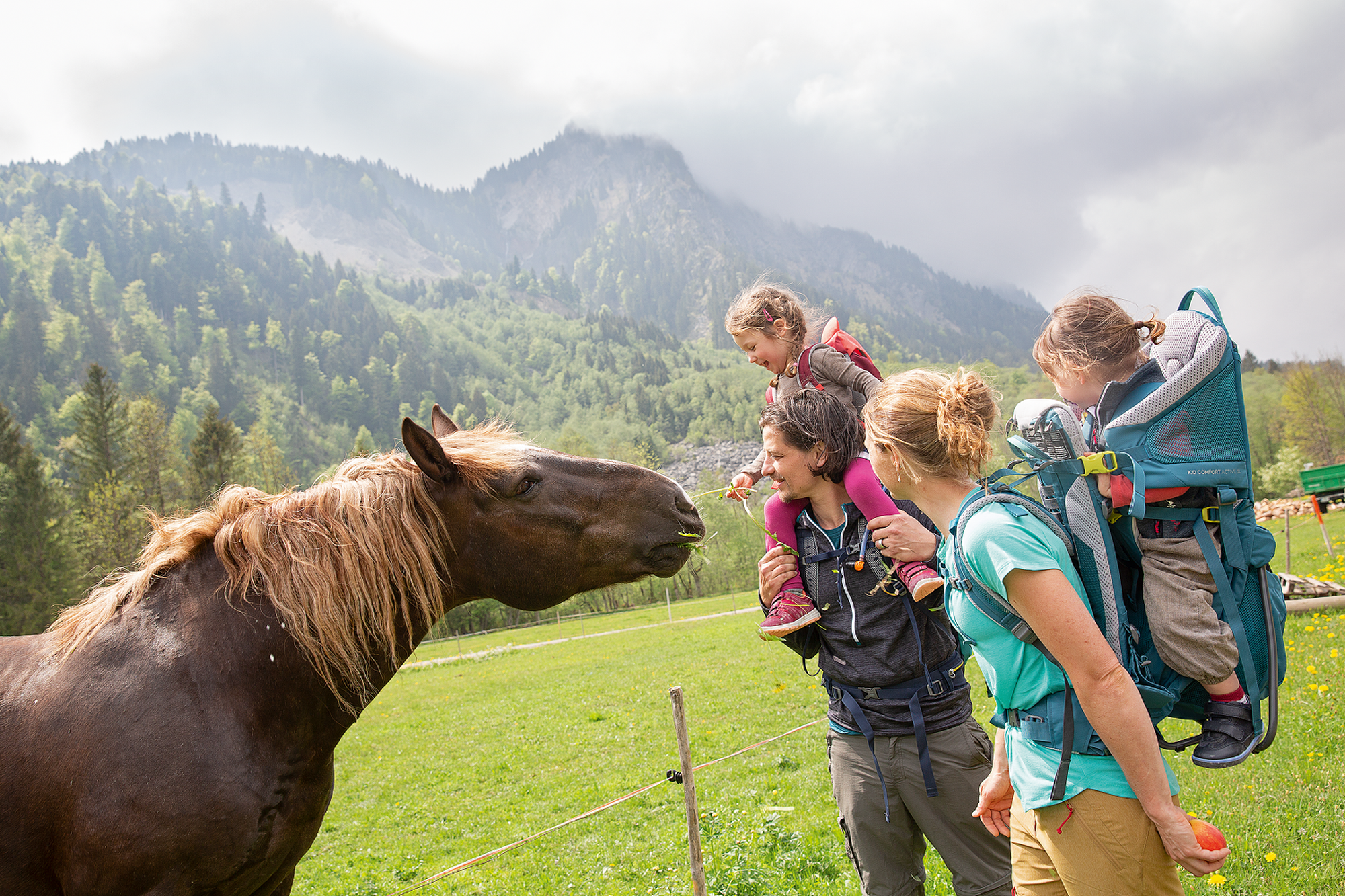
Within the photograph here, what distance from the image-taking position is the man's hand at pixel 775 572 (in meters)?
3.05

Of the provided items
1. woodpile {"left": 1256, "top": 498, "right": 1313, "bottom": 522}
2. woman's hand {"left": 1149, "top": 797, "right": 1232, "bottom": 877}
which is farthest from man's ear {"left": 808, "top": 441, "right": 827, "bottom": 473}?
woodpile {"left": 1256, "top": 498, "right": 1313, "bottom": 522}

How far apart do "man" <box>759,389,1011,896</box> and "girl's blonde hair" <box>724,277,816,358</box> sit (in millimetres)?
1078

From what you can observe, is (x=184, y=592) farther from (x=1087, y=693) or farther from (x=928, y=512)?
(x=1087, y=693)

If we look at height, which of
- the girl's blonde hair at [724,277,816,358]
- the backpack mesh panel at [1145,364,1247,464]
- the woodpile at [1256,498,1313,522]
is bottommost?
the woodpile at [1256,498,1313,522]

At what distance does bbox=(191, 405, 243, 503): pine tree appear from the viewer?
156ft

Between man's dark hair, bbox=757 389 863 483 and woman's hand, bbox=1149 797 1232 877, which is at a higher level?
man's dark hair, bbox=757 389 863 483

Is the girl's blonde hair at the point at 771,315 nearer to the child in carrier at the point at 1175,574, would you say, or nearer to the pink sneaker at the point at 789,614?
the pink sneaker at the point at 789,614

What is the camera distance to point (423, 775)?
13.5m

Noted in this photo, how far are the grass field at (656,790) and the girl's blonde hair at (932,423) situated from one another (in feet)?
14.3

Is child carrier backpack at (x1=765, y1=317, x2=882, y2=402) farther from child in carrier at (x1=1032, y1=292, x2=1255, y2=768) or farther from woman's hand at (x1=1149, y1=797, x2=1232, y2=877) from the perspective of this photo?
woman's hand at (x1=1149, y1=797, x2=1232, y2=877)

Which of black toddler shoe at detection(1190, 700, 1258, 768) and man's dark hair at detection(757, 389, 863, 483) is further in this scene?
man's dark hair at detection(757, 389, 863, 483)

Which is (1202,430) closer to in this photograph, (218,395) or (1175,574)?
(1175,574)

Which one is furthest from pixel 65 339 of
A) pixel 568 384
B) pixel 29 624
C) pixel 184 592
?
pixel 184 592

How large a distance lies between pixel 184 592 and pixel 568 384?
194m
